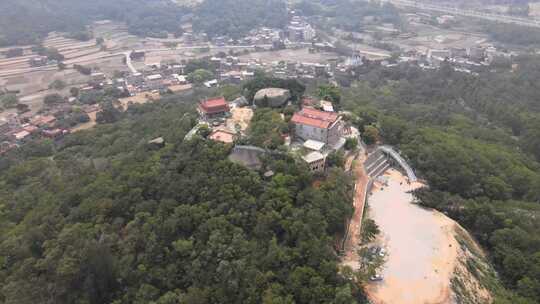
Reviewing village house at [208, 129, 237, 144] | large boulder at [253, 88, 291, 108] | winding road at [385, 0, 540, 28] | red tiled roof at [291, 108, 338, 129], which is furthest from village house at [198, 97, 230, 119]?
winding road at [385, 0, 540, 28]

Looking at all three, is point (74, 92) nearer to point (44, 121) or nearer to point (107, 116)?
point (44, 121)

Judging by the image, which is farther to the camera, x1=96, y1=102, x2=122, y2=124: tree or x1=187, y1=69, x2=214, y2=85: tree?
x1=187, y1=69, x2=214, y2=85: tree

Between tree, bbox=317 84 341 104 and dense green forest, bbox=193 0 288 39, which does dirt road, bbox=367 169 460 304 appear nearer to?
tree, bbox=317 84 341 104

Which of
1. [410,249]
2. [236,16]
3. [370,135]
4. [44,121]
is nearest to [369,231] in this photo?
[410,249]

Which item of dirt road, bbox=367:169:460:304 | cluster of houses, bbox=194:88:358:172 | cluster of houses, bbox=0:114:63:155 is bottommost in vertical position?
cluster of houses, bbox=0:114:63:155

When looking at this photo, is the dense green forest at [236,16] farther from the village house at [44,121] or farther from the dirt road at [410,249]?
the dirt road at [410,249]
